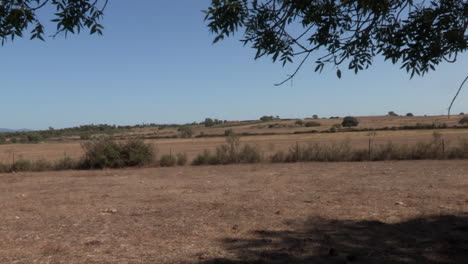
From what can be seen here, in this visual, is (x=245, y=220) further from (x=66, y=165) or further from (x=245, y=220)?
(x=66, y=165)

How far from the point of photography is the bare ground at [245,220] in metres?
7.29

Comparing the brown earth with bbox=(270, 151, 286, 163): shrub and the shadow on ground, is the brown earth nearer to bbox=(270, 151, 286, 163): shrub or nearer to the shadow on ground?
bbox=(270, 151, 286, 163): shrub

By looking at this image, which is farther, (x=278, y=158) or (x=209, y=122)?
(x=209, y=122)

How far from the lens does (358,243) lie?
25.3ft

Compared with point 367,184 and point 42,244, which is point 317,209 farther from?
Result: point 42,244

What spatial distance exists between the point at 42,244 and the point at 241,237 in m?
3.81

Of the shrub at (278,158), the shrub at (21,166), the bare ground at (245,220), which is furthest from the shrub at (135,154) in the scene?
the bare ground at (245,220)

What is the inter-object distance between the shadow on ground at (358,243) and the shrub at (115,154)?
18.3 meters

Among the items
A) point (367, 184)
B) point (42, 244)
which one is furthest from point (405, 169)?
point (42, 244)

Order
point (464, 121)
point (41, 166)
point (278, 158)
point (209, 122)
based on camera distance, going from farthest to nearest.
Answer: point (209, 122) → point (464, 121) → point (41, 166) → point (278, 158)

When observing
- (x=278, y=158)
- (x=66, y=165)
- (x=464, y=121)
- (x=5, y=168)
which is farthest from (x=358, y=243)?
(x=464, y=121)

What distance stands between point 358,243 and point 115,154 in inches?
799

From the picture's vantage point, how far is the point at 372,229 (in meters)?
8.74

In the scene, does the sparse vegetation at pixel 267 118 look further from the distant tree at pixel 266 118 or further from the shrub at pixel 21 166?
the shrub at pixel 21 166
